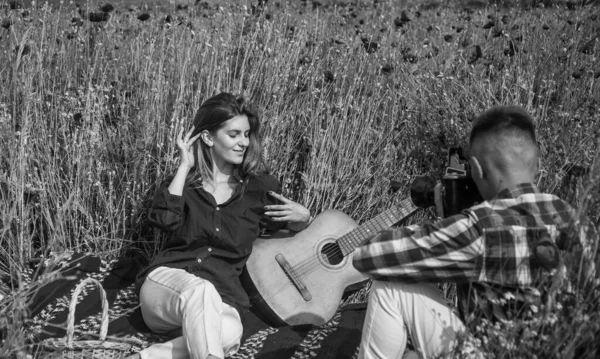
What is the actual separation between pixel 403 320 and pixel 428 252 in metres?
0.28

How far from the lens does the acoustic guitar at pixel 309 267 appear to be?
3537 mm

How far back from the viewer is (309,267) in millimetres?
3654

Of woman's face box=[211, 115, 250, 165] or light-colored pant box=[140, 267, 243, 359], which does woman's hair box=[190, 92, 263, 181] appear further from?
light-colored pant box=[140, 267, 243, 359]

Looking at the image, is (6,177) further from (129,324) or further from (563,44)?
(563,44)

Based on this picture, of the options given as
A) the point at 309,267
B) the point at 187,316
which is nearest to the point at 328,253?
the point at 309,267

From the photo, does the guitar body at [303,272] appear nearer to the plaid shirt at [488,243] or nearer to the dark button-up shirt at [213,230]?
the dark button-up shirt at [213,230]

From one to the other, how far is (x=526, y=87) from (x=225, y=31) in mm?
1861

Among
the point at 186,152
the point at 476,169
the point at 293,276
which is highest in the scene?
the point at 476,169

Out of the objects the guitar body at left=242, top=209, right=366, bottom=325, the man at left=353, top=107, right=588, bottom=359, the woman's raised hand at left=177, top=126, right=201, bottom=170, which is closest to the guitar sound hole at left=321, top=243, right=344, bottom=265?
the guitar body at left=242, top=209, right=366, bottom=325

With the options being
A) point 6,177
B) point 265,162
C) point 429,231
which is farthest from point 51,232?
point 429,231

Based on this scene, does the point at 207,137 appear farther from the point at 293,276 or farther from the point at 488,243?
the point at 488,243

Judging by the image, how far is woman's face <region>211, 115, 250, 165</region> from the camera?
11.8 ft

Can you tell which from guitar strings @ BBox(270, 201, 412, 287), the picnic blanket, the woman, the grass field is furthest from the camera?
the grass field

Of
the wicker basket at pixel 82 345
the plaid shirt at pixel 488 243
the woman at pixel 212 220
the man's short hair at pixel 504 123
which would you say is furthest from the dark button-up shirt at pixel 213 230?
the man's short hair at pixel 504 123
